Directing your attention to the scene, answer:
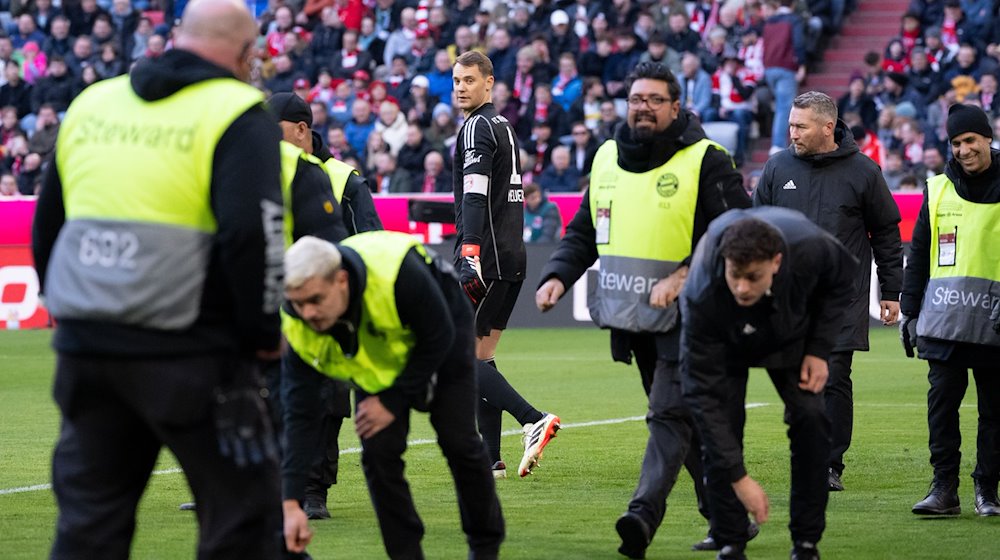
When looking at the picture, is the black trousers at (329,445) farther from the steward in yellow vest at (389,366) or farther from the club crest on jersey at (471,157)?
the club crest on jersey at (471,157)

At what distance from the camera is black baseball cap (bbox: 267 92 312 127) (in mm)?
8242

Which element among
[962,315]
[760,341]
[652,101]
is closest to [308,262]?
[760,341]

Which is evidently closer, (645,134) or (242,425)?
(242,425)

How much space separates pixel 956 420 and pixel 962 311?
0.57m

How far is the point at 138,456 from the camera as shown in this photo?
16.2 feet

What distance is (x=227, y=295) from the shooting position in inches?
191

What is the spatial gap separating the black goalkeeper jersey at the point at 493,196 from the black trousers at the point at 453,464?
10.9 ft

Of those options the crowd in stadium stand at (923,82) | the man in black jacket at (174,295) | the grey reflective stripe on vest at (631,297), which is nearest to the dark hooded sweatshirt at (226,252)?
the man in black jacket at (174,295)

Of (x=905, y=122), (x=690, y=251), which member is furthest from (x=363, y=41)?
(x=690, y=251)

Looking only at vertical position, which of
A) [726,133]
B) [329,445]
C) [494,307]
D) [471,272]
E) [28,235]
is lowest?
[28,235]

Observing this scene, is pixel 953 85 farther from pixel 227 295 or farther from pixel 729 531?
pixel 227 295

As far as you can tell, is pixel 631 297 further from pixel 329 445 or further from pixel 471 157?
pixel 471 157

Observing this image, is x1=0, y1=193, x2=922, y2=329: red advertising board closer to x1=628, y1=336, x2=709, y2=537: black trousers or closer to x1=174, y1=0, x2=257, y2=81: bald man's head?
x1=628, y1=336, x2=709, y2=537: black trousers

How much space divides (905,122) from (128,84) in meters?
18.1
